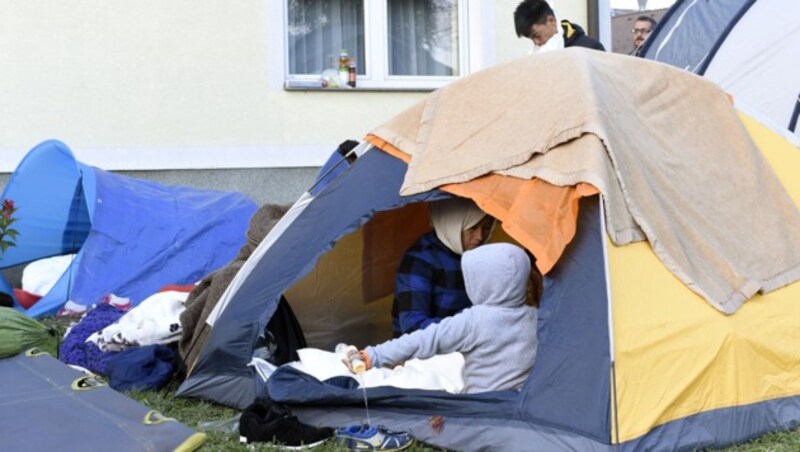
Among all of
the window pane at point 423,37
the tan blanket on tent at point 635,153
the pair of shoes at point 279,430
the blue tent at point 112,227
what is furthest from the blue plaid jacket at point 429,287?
the window pane at point 423,37

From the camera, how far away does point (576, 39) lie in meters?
6.06

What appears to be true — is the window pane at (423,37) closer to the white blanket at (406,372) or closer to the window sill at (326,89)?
the window sill at (326,89)

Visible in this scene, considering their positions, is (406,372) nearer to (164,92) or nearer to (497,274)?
(497,274)

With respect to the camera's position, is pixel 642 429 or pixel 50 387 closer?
pixel 642 429

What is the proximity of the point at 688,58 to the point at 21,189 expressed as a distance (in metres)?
4.44

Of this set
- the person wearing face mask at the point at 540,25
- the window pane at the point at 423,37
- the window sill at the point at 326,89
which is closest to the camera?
the person wearing face mask at the point at 540,25

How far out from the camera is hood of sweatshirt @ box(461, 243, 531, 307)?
372cm

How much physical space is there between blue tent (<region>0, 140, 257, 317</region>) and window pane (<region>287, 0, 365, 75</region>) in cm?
166

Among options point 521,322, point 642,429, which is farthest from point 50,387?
point 642,429

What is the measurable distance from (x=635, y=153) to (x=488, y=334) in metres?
0.86

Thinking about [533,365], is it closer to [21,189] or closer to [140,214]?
[140,214]

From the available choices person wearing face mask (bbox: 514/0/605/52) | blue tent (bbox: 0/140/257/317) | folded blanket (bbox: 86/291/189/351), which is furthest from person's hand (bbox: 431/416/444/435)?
blue tent (bbox: 0/140/257/317)

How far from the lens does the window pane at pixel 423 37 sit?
28.3 feet

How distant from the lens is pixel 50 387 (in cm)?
398
